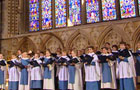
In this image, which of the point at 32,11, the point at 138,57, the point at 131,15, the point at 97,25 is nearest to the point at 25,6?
the point at 32,11

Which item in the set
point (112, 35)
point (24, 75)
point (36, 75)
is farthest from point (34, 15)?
point (36, 75)

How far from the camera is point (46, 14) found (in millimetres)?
14188

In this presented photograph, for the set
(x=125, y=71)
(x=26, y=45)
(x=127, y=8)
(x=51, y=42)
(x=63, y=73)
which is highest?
(x=127, y=8)

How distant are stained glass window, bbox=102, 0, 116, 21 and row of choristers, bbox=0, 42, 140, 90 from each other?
467cm

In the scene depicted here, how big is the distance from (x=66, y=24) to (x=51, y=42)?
135cm

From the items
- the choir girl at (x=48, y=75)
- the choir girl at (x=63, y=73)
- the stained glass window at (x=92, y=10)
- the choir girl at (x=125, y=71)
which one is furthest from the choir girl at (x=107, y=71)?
the stained glass window at (x=92, y=10)

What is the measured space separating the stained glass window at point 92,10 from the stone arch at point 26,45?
3.54 meters

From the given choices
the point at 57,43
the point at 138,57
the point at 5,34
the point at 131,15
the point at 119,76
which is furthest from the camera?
the point at 5,34

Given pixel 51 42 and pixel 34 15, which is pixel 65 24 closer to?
pixel 51 42

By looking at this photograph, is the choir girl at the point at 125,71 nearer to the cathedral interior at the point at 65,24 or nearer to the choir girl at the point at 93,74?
the choir girl at the point at 93,74

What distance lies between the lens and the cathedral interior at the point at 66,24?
1174cm

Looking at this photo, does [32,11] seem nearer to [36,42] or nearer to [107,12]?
[36,42]

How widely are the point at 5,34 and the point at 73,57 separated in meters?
7.55

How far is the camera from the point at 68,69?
26.6 feet
